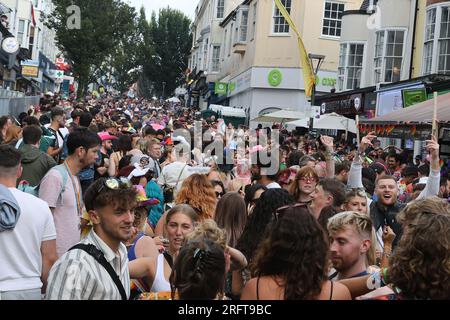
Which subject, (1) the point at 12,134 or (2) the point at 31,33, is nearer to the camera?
(1) the point at 12,134

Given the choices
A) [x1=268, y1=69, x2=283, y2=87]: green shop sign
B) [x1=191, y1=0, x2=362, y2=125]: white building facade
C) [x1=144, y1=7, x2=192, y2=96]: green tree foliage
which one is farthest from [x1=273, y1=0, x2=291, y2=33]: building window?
[x1=144, y1=7, x2=192, y2=96]: green tree foliage

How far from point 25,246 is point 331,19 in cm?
3830

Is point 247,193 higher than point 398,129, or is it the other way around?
point 398,129

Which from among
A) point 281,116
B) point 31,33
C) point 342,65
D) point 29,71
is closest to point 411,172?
point 281,116

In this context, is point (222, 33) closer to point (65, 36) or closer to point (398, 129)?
point (65, 36)

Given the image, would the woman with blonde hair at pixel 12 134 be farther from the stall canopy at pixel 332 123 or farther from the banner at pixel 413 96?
the stall canopy at pixel 332 123

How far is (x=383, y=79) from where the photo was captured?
2764cm

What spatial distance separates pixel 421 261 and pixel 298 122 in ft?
82.6

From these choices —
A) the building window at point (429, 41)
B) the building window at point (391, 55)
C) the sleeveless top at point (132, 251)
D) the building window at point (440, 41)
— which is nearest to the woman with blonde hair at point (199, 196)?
the sleeveless top at point (132, 251)

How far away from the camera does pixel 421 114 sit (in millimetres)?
14953

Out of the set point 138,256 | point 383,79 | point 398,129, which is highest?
point 383,79

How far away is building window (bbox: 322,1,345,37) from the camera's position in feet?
137

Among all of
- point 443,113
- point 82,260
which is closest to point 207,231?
point 82,260

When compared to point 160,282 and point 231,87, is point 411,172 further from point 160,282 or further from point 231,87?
point 231,87
